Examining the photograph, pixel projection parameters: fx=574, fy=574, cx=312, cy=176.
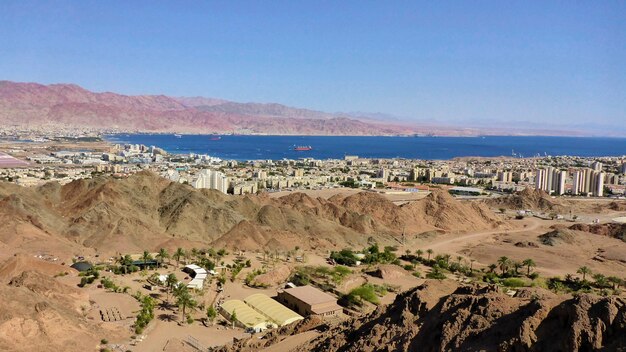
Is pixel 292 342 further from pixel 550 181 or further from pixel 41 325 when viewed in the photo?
pixel 550 181

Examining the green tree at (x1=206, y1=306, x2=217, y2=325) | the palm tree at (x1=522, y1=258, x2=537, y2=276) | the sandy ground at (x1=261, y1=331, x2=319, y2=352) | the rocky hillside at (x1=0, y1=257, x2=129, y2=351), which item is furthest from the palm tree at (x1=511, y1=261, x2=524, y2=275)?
the rocky hillside at (x1=0, y1=257, x2=129, y2=351)

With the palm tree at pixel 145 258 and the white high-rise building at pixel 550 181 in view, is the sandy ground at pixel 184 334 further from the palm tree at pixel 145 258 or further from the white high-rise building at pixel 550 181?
the white high-rise building at pixel 550 181

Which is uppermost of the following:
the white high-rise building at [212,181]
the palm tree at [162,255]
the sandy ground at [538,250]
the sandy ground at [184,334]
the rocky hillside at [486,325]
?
the rocky hillside at [486,325]

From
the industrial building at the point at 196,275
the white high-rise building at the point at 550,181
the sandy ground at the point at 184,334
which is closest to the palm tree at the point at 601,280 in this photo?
the sandy ground at the point at 184,334

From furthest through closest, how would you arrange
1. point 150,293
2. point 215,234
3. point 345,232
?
point 345,232
point 215,234
point 150,293

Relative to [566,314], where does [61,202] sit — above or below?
below

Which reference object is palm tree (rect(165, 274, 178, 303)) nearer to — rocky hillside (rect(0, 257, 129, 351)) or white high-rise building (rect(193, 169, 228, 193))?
rocky hillside (rect(0, 257, 129, 351))

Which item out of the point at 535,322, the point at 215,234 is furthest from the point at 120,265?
the point at 535,322

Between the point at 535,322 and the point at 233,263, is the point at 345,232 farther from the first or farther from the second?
the point at 535,322

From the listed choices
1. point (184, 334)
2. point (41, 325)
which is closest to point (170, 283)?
point (184, 334)
